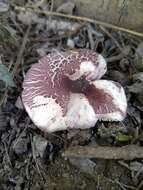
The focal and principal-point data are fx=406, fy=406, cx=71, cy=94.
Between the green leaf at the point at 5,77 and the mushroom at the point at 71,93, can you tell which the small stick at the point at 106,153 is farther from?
the green leaf at the point at 5,77

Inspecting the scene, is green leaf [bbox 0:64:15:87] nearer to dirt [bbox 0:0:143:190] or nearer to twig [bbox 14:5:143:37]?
dirt [bbox 0:0:143:190]

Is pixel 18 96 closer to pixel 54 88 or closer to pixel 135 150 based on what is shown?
pixel 54 88

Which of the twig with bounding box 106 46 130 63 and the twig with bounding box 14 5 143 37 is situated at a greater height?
the twig with bounding box 14 5 143 37

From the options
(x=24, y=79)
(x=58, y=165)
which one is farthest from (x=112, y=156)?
(x=24, y=79)

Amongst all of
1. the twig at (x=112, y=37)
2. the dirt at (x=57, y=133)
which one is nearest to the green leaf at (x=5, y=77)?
the dirt at (x=57, y=133)

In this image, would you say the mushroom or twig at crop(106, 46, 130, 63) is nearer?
the mushroom

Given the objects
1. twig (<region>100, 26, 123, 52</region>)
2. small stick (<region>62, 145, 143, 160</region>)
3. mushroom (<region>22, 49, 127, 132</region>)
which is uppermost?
twig (<region>100, 26, 123, 52</region>)

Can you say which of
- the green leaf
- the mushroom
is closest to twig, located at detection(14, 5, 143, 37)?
the mushroom
